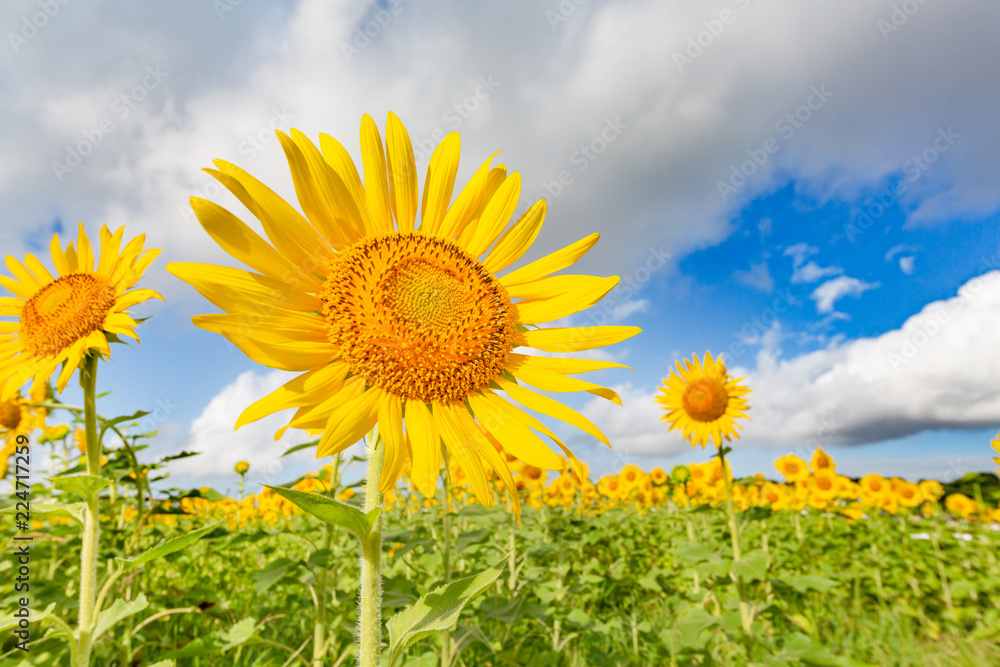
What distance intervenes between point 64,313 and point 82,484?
3.09 ft

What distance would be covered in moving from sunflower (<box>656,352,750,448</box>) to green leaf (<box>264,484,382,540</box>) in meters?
4.35

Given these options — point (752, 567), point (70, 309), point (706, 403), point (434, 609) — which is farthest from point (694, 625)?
point (70, 309)

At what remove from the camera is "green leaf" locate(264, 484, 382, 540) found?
3.64 feet

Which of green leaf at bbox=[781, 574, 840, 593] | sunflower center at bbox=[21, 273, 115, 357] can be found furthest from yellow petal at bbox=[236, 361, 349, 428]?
green leaf at bbox=[781, 574, 840, 593]

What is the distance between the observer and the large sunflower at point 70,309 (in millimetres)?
2375

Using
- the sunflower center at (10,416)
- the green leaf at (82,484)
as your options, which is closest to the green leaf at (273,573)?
the green leaf at (82,484)

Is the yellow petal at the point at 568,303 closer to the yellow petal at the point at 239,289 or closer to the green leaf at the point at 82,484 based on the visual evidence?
the yellow petal at the point at 239,289

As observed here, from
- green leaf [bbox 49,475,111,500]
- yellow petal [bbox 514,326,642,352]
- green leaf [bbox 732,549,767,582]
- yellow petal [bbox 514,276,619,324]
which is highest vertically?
yellow petal [bbox 514,276,619,324]

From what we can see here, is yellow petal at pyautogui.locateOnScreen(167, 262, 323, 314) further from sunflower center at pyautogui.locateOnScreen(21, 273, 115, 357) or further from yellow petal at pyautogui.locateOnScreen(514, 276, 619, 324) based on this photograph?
sunflower center at pyautogui.locateOnScreen(21, 273, 115, 357)

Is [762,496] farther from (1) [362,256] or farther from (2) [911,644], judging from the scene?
(1) [362,256]

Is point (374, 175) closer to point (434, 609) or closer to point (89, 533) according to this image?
point (434, 609)

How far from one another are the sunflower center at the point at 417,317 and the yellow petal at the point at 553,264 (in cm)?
8

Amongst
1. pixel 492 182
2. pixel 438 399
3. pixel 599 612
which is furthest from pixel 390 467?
pixel 599 612

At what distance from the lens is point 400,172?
5.79 ft
